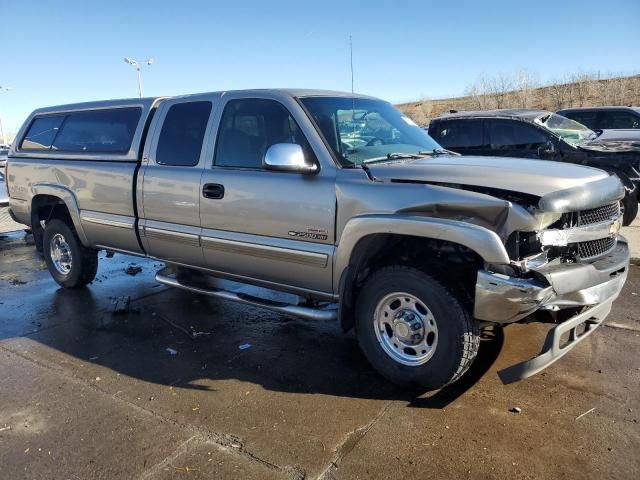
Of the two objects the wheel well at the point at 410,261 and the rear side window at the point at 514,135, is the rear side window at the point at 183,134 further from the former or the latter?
the rear side window at the point at 514,135

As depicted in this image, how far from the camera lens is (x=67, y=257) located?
20.6 feet

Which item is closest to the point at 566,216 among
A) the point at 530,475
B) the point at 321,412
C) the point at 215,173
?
the point at 530,475

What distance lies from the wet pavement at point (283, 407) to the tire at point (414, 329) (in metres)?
0.17

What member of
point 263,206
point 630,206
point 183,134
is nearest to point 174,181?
point 183,134

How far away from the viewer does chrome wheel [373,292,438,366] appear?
11.3 feet

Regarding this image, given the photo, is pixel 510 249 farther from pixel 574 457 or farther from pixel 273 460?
pixel 273 460

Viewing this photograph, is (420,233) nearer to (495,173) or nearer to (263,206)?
(495,173)

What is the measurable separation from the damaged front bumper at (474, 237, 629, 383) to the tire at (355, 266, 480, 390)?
23 cm

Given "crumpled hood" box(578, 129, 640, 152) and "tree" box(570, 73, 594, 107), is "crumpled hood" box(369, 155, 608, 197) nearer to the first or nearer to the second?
"crumpled hood" box(578, 129, 640, 152)

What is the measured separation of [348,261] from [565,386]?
169cm

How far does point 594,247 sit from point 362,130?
1.85 metres

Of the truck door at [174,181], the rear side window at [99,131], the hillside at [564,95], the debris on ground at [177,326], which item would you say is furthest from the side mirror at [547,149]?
the hillside at [564,95]

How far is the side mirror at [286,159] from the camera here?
3.63m

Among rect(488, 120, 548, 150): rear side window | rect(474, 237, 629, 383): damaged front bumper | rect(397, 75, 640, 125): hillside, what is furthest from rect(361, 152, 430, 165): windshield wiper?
rect(397, 75, 640, 125): hillside
